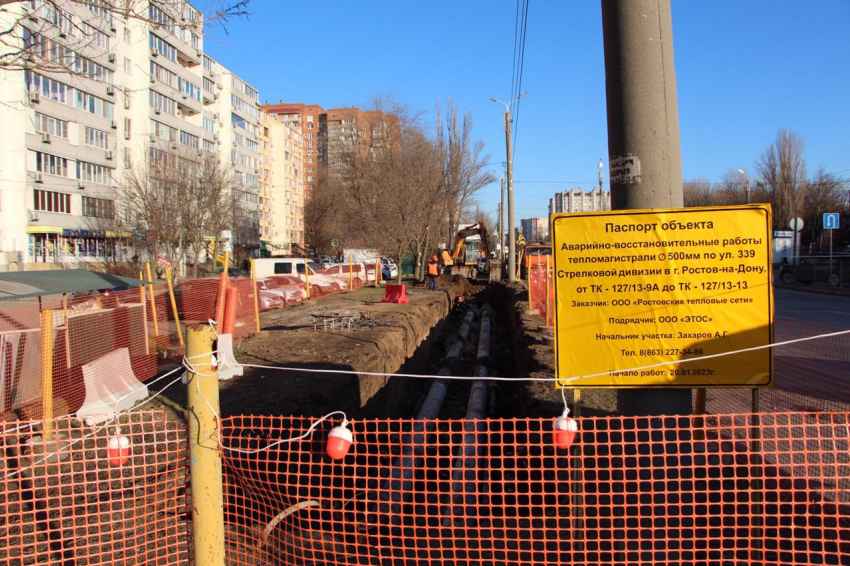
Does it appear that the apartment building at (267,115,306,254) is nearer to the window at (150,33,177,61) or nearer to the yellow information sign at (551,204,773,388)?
the window at (150,33,177,61)

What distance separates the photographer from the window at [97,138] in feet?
135

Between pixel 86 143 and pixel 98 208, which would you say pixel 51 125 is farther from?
pixel 98 208

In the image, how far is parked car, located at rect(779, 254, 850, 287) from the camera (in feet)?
82.6

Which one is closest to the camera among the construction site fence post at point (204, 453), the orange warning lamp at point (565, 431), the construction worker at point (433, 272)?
the construction site fence post at point (204, 453)

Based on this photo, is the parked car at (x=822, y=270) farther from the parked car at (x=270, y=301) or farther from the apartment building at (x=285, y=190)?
the apartment building at (x=285, y=190)

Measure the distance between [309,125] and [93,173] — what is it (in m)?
91.9

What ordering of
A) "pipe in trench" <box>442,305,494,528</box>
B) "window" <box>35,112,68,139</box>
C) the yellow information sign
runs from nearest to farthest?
the yellow information sign < "pipe in trench" <box>442,305,494,528</box> < "window" <box>35,112,68,139</box>

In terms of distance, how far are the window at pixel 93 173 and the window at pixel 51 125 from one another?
2.31 meters

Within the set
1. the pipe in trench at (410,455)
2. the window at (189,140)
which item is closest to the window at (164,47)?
the window at (189,140)

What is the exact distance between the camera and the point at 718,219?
117 inches

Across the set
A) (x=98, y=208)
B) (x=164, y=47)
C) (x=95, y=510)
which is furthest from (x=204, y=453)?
(x=164, y=47)

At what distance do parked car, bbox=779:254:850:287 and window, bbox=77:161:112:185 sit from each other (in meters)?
44.2

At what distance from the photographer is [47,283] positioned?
845 cm

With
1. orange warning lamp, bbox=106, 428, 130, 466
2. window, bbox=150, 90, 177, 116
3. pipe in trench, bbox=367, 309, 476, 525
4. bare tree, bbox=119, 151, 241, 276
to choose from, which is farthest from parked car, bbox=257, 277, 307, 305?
window, bbox=150, 90, 177, 116
